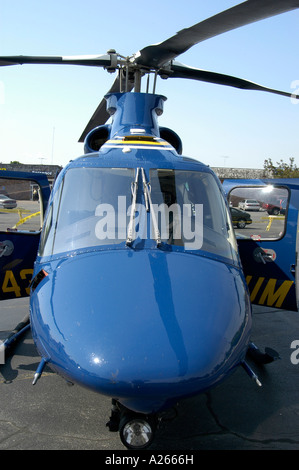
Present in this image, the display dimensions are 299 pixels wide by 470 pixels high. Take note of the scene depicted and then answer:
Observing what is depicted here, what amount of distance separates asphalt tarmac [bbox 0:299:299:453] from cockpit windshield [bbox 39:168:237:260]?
1.50 m

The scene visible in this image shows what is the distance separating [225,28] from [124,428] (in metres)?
3.07

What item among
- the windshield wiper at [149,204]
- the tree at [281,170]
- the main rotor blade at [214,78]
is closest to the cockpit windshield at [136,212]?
the windshield wiper at [149,204]

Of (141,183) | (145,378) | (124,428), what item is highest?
(141,183)

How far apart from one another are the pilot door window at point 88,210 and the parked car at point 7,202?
127cm

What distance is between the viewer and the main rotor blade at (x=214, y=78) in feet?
19.8

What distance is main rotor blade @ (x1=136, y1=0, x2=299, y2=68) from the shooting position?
2.91 meters

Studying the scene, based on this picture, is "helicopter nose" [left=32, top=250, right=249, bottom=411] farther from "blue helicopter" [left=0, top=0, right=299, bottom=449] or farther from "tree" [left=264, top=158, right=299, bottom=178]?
"tree" [left=264, top=158, right=299, bottom=178]

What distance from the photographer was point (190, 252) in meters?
3.40

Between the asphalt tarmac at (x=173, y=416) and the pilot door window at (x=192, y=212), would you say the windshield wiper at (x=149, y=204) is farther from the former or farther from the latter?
the asphalt tarmac at (x=173, y=416)

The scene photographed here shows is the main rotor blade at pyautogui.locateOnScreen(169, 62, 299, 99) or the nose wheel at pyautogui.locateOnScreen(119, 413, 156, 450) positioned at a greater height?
the main rotor blade at pyautogui.locateOnScreen(169, 62, 299, 99)

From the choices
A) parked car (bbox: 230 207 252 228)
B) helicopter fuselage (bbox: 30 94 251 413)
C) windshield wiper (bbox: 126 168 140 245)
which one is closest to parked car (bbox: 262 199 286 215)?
parked car (bbox: 230 207 252 228)

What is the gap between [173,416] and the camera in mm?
3801
